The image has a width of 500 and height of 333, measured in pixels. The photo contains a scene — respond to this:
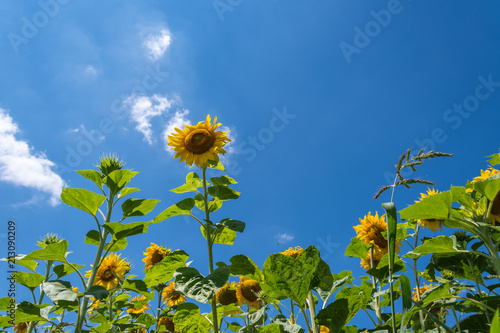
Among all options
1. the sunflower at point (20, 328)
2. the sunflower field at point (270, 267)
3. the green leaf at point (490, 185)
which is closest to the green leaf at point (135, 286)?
the sunflower field at point (270, 267)

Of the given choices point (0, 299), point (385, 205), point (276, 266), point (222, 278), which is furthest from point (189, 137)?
point (385, 205)

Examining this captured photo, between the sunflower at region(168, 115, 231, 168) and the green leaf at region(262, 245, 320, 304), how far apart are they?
159cm

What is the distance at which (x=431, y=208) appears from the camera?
2.07 metres

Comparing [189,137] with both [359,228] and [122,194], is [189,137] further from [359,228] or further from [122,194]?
[359,228]

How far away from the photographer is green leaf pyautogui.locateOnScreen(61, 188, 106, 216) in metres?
2.66

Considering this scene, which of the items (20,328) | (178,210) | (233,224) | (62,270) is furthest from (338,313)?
(20,328)

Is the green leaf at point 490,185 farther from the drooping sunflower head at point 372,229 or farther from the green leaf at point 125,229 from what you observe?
the green leaf at point 125,229

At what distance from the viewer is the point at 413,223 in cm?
334

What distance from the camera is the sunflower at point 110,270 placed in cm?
405

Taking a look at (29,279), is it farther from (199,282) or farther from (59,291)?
(199,282)

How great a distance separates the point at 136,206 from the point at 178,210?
414 millimetres

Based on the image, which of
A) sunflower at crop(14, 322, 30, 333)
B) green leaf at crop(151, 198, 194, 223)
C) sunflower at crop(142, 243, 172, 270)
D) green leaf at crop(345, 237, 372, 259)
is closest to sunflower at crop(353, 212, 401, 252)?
green leaf at crop(345, 237, 372, 259)

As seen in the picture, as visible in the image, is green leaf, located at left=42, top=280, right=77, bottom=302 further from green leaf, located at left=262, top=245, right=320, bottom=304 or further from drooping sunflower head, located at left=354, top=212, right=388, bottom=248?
drooping sunflower head, located at left=354, top=212, right=388, bottom=248

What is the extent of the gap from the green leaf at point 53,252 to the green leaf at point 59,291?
0.68 feet
